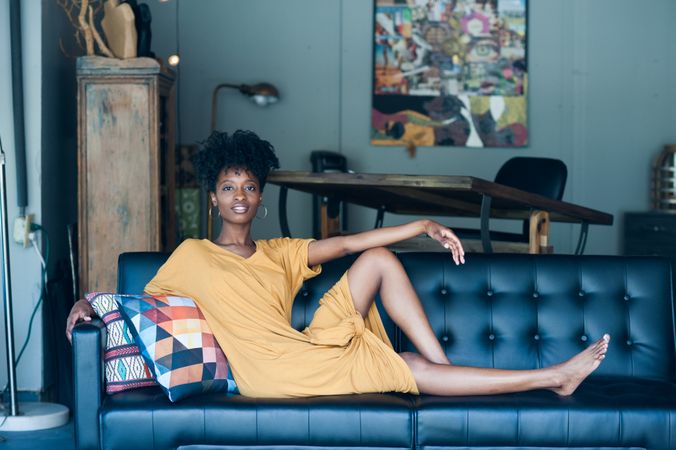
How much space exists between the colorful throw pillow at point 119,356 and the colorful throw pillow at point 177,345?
4cm

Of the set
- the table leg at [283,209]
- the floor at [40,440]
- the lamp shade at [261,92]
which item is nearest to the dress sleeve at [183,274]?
the floor at [40,440]

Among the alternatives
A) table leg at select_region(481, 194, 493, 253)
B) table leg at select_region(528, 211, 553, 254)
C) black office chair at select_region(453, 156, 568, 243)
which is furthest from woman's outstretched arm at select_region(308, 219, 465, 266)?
black office chair at select_region(453, 156, 568, 243)

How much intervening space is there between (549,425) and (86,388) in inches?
53.8

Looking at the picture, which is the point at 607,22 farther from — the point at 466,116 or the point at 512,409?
the point at 512,409

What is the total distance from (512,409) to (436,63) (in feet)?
15.1

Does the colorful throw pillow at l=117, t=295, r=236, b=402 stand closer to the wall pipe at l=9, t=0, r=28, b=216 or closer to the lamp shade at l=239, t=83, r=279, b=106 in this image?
the wall pipe at l=9, t=0, r=28, b=216

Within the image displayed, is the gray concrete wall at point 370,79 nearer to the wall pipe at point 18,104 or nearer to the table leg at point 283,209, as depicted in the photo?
the table leg at point 283,209

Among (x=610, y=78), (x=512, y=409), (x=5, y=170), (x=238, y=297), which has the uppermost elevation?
(x=610, y=78)

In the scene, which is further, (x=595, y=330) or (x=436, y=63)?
(x=436, y=63)

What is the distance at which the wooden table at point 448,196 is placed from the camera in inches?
150

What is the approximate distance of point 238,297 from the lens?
3.02 m

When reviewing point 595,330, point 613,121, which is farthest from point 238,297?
point 613,121

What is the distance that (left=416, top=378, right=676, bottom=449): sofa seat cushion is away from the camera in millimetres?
2715

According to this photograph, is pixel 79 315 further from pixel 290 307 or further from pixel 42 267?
pixel 42 267
